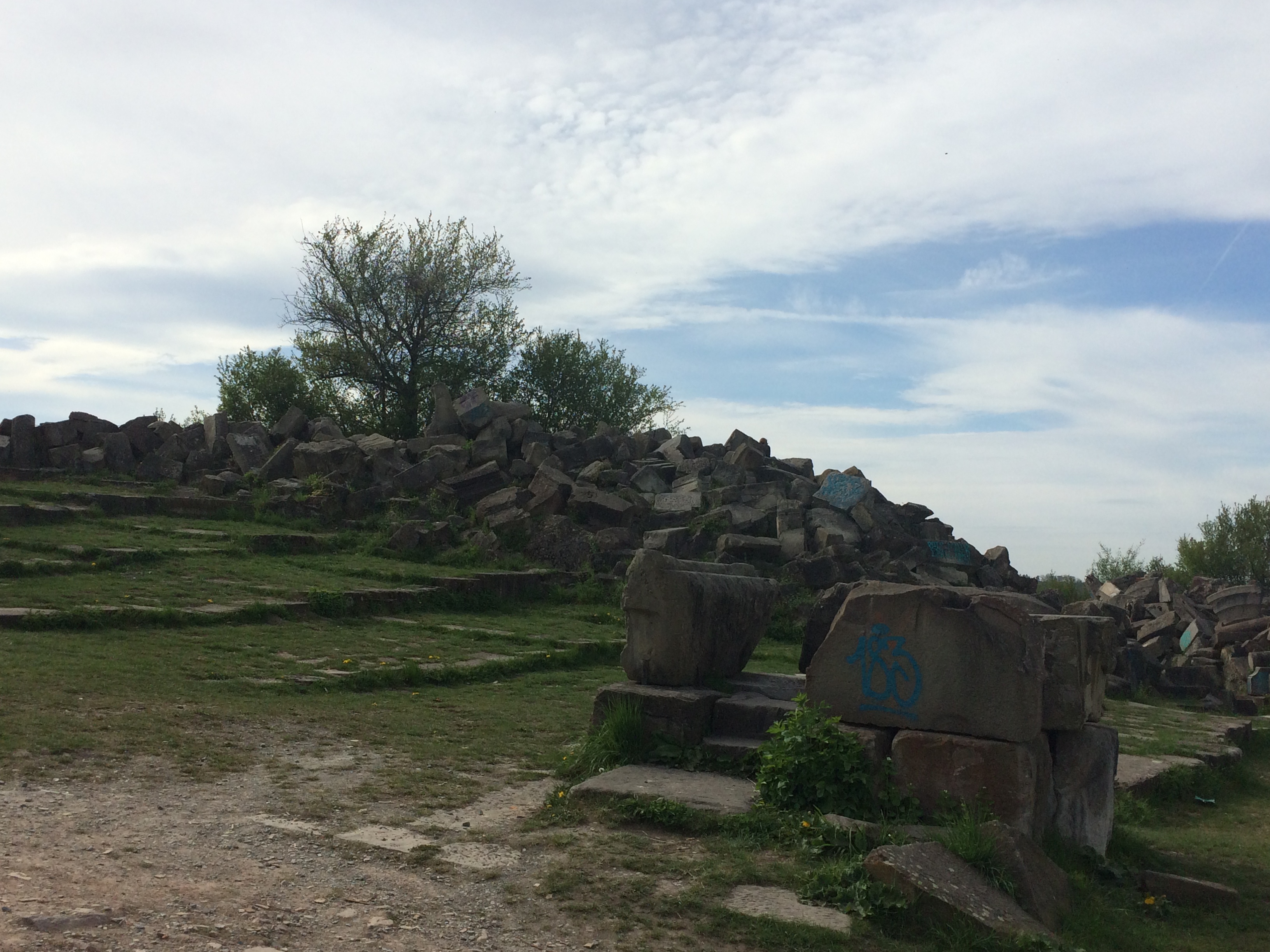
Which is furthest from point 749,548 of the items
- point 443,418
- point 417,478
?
point 443,418

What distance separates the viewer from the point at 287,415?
870 inches

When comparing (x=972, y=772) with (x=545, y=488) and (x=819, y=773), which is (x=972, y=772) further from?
(x=545, y=488)

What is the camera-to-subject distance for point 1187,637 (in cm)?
2214

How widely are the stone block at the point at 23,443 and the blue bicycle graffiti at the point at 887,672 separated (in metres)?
17.6

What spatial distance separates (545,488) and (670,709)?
1216cm

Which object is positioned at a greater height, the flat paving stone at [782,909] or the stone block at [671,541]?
the stone block at [671,541]

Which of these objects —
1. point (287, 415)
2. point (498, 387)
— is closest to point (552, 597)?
point (287, 415)

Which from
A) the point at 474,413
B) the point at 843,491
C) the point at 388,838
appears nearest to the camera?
the point at 388,838

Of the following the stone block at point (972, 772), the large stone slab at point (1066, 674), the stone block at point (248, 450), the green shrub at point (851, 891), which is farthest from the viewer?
the stone block at point (248, 450)

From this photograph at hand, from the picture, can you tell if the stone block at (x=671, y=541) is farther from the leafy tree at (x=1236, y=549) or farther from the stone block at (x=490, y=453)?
the leafy tree at (x=1236, y=549)

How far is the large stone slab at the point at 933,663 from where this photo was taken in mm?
5750

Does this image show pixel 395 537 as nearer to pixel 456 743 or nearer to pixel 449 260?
pixel 456 743

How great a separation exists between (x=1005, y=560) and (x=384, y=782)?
18449mm

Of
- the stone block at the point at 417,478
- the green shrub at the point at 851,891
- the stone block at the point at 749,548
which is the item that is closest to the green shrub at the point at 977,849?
the green shrub at the point at 851,891
